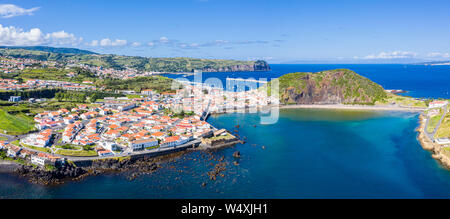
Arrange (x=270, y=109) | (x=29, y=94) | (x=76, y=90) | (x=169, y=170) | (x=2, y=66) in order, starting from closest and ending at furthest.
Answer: (x=169, y=170)
(x=29, y=94)
(x=270, y=109)
(x=76, y=90)
(x=2, y=66)


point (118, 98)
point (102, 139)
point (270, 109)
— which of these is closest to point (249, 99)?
point (270, 109)

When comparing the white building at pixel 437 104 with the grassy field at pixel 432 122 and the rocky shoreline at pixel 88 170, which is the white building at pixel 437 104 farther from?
the rocky shoreline at pixel 88 170

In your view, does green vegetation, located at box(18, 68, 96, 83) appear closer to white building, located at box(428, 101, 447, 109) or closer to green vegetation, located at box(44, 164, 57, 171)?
green vegetation, located at box(44, 164, 57, 171)

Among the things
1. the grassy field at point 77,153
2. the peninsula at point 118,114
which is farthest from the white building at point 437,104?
the grassy field at point 77,153

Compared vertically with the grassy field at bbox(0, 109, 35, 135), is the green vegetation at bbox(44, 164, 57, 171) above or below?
below

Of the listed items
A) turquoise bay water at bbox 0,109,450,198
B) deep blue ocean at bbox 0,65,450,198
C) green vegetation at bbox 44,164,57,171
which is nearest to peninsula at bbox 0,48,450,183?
green vegetation at bbox 44,164,57,171
